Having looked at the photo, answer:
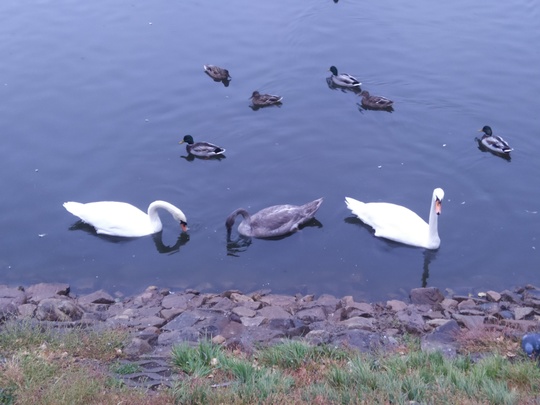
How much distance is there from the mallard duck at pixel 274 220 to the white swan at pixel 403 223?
104 cm

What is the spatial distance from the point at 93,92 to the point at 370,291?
937cm

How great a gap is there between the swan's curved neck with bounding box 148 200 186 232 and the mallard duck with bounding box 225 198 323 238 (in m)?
0.90

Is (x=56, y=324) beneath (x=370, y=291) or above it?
above

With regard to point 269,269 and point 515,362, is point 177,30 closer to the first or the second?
point 269,269

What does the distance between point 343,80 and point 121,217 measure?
22.6 feet

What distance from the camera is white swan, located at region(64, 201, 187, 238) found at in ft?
45.4

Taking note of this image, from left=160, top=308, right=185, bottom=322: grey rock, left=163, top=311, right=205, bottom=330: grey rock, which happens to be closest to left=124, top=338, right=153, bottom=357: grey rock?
left=163, top=311, right=205, bottom=330: grey rock

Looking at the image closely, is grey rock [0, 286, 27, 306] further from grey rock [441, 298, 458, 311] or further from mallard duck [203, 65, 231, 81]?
mallard duck [203, 65, 231, 81]

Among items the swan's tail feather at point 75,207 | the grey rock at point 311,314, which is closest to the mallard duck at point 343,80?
the swan's tail feather at point 75,207

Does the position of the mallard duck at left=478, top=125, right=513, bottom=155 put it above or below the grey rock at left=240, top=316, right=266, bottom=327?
above

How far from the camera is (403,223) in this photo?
13.3m

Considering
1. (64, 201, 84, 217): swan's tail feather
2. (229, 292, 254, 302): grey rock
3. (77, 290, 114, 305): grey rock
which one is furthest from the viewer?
(64, 201, 84, 217): swan's tail feather

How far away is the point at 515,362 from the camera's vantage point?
7.85 meters

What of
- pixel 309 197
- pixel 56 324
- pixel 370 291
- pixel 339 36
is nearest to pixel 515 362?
pixel 370 291
